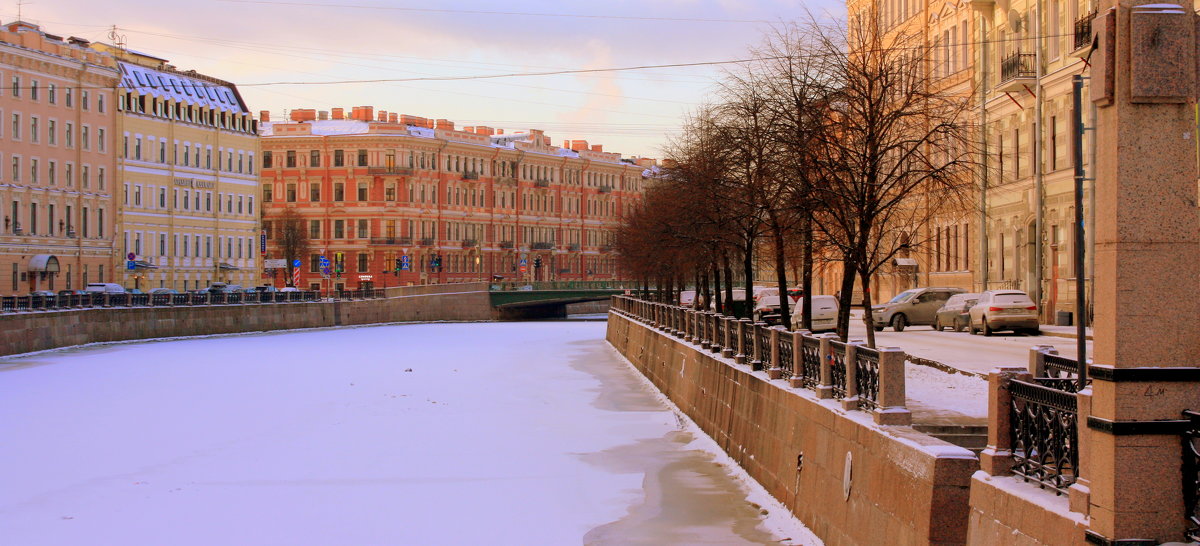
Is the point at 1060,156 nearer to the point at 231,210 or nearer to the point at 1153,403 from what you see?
the point at 1153,403

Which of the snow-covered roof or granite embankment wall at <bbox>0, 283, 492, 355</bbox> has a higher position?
the snow-covered roof

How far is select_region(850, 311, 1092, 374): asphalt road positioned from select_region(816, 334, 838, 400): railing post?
30.5 ft

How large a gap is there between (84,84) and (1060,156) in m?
56.0

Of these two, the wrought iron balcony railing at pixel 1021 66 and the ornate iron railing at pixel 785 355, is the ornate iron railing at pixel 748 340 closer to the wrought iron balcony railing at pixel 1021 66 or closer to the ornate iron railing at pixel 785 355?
the ornate iron railing at pixel 785 355

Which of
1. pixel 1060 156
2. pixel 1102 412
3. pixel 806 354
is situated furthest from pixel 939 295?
pixel 1102 412

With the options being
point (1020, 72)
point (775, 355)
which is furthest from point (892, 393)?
point (1020, 72)

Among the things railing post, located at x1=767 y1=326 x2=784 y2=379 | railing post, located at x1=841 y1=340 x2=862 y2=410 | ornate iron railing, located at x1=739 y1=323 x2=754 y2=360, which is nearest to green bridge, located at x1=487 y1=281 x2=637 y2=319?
ornate iron railing, located at x1=739 y1=323 x2=754 y2=360

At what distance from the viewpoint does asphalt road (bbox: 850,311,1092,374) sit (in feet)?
87.1

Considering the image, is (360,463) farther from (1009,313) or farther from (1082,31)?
(1082,31)

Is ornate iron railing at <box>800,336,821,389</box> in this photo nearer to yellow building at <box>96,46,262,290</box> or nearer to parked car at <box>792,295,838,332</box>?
parked car at <box>792,295,838,332</box>

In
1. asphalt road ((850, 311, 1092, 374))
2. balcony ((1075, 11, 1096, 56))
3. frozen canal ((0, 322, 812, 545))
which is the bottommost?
frozen canal ((0, 322, 812, 545))

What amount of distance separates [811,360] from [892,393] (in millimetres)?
3861

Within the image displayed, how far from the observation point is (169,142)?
91.2 meters

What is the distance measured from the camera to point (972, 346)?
109 ft
